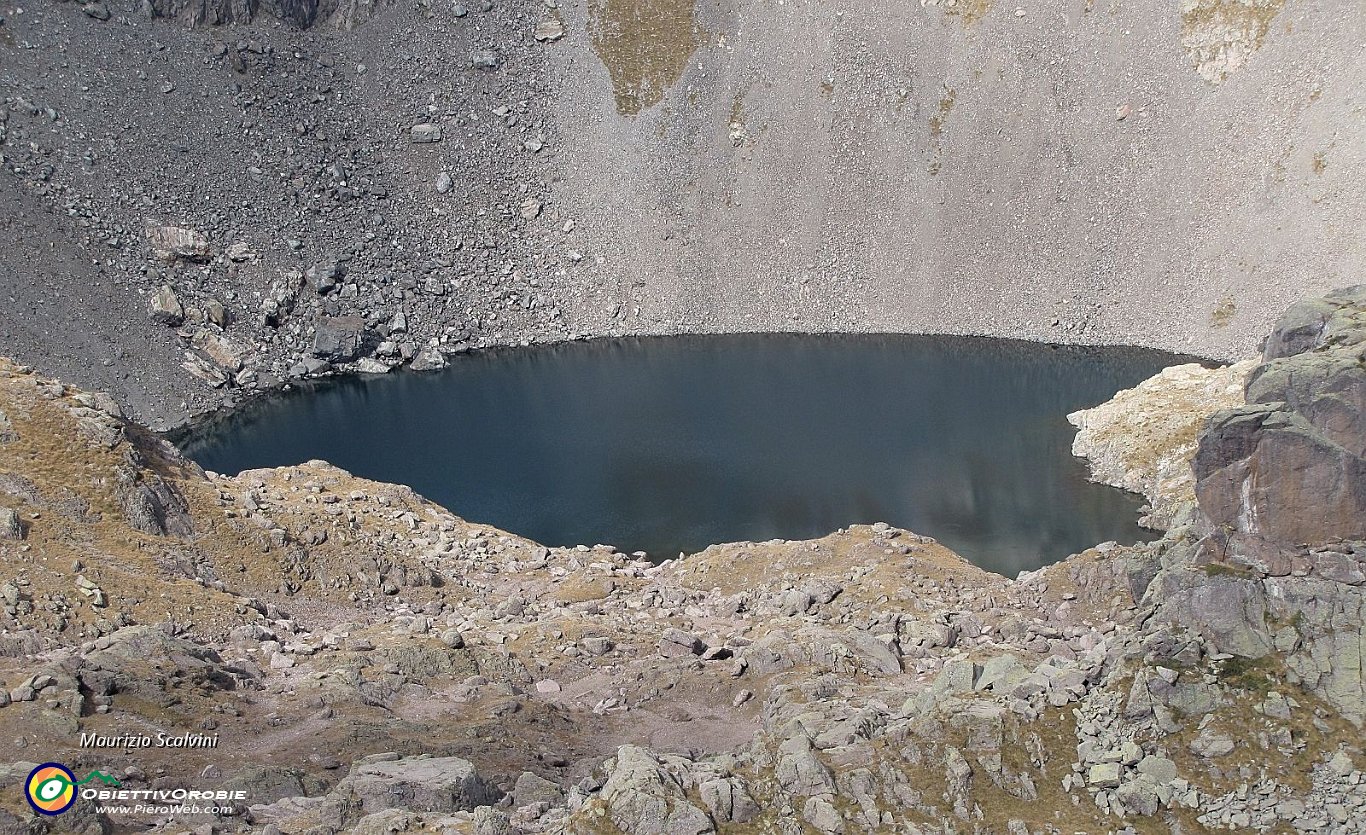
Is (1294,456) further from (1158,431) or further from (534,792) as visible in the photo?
(1158,431)

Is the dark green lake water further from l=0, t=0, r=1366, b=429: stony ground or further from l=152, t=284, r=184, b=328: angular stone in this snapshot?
l=152, t=284, r=184, b=328: angular stone

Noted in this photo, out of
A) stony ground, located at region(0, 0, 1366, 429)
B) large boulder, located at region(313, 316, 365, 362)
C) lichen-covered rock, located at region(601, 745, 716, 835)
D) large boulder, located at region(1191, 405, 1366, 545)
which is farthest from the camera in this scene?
large boulder, located at region(313, 316, 365, 362)

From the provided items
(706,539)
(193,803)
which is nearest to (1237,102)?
(706,539)

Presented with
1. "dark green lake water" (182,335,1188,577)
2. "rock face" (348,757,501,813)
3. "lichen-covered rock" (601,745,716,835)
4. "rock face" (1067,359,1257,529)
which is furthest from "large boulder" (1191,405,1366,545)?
"rock face" (1067,359,1257,529)

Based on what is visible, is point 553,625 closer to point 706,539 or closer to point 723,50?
point 706,539

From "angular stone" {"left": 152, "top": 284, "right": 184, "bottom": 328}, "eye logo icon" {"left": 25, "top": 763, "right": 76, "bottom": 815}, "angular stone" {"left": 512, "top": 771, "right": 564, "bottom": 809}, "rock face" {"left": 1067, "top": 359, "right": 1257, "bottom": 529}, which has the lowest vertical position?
"angular stone" {"left": 512, "top": 771, "right": 564, "bottom": 809}

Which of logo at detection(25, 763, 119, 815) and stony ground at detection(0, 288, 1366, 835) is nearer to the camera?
logo at detection(25, 763, 119, 815)
